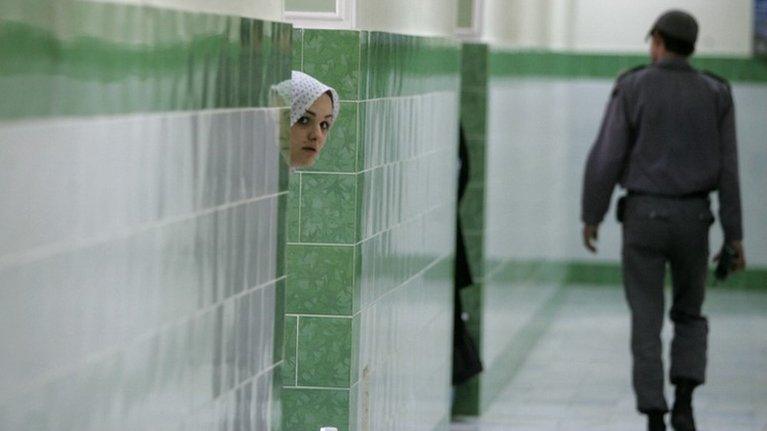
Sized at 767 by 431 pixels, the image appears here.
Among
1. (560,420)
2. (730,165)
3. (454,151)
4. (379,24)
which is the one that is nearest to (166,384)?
(379,24)

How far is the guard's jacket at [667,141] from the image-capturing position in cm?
641

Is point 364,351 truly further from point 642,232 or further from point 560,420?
point 560,420

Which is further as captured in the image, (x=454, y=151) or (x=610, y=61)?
(x=610, y=61)

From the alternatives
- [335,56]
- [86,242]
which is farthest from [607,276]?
[86,242]

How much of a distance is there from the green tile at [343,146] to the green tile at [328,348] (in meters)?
0.41

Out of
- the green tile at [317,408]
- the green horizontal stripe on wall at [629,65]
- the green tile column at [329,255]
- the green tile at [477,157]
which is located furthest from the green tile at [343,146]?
the green horizontal stripe on wall at [629,65]

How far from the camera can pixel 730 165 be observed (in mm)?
6484

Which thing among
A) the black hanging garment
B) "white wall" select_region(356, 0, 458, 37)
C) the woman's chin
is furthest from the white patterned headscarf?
the black hanging garment

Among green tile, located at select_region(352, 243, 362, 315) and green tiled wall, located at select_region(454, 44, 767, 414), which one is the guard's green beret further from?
green tile, located at select_region(352, 243, 362, 315)

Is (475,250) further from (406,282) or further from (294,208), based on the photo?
(294,208)

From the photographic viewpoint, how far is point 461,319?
682cm

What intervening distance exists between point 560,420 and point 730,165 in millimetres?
1489

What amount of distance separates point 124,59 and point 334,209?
1967 mm

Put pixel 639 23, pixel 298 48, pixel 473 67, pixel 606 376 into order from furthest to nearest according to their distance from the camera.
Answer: pixel 639 23
pixel 606 376
pixel 473 67
pixel 298 48
